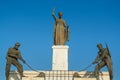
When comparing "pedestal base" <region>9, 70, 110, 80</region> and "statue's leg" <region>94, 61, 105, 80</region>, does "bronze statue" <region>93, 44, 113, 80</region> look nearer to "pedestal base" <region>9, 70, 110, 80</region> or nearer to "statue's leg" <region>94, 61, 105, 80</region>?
"statue's leg" <region>94, 61, 105, 80</region>

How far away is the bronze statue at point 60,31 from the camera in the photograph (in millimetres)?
20406

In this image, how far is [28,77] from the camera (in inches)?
713

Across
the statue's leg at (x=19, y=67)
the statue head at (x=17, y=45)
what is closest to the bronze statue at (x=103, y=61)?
the statue's leg at (x=19, y=67)

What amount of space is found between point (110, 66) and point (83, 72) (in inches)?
66.8

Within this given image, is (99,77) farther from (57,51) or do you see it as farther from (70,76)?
(57,51)

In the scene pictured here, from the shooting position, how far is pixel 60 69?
19.7 meters

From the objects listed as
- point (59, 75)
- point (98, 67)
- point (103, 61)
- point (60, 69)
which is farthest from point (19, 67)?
point (103, 61)

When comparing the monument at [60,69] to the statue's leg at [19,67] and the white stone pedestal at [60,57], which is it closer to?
the white stone pedestal at [60,57]

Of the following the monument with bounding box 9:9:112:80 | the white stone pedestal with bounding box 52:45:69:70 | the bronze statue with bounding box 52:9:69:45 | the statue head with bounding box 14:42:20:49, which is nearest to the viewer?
the statue head with bounding box 14:42:20:49

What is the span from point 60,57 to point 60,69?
0.79 meters

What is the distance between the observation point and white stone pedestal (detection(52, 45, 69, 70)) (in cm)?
1975

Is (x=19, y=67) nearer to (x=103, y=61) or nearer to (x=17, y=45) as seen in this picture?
(x=17, y=45)

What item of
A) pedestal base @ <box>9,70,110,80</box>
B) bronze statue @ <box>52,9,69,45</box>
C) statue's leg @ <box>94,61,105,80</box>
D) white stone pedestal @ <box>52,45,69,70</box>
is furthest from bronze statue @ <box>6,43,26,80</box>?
statue's leg @ <box>94,61,105,80</box>

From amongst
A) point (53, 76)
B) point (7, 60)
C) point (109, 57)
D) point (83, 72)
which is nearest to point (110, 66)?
point (109, 57)
